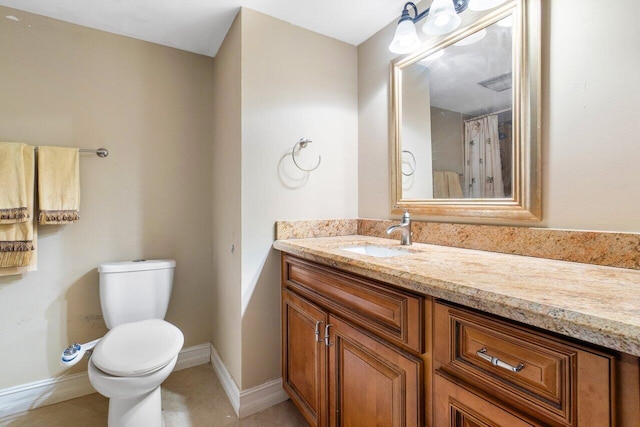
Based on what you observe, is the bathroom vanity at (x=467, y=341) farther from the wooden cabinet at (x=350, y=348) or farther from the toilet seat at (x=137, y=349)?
the toilet seat at (x=137, y=349)

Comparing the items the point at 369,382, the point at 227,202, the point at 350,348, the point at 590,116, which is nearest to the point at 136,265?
the point at 227,202

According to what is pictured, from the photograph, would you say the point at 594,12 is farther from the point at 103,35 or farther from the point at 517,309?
the point at 103,35

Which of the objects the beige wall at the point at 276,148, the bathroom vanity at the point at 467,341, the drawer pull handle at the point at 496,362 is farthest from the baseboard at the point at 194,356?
the drawer pull handle at the point at 496,362

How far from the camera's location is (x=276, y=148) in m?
1.69

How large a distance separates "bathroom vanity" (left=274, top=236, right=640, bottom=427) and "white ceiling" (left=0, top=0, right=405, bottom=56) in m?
1.31

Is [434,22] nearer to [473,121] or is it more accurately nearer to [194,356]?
[473,121]

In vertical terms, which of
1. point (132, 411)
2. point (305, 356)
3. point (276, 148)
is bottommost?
point (132, 411)

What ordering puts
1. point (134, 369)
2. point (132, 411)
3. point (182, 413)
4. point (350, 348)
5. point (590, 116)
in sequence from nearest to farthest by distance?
point (590, 116) → point (350, 348) → point (134, 369) → point (132, 411) → point (182, 413)

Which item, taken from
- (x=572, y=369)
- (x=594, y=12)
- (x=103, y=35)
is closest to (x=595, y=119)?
(x=594, y=12)

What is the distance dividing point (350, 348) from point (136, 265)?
1363 millimetres

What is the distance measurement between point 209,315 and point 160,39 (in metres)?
1.88

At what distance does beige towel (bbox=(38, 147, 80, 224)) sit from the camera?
5.25 ft

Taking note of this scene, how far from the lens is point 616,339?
0.48m

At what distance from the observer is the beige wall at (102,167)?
1.65 m
